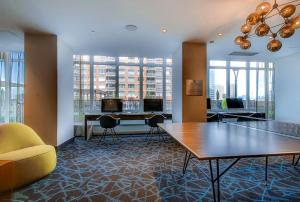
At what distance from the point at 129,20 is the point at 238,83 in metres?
5.69

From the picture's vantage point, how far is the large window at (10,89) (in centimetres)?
614

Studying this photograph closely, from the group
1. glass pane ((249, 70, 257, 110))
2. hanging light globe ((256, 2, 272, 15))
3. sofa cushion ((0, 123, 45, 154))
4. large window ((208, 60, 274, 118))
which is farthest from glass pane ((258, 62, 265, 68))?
sofa cushion ((0, 123, 45, 154))

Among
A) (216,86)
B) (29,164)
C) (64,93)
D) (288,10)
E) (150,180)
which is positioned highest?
(288,10)

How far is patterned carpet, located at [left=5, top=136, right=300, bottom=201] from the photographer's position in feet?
7.38

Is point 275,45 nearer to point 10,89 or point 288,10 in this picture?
point 288,10

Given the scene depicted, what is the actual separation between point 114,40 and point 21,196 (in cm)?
374

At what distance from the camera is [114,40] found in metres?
4.70

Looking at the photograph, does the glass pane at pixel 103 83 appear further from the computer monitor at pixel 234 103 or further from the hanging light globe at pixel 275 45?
the hanging light globe at pixel 275 45

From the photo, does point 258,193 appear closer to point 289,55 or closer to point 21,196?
point 21,196

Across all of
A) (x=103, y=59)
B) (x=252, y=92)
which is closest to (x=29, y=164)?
(x=103, y=59)

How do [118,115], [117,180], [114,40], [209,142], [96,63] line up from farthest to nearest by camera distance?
1. [96,63]
2. [118,115]
3. [114,40]
4. [117,180]
5. [209,142]

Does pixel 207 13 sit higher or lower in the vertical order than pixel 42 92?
higher

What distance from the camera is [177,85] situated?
542 centimetres

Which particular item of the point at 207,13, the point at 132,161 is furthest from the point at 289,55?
the point at 132,161
